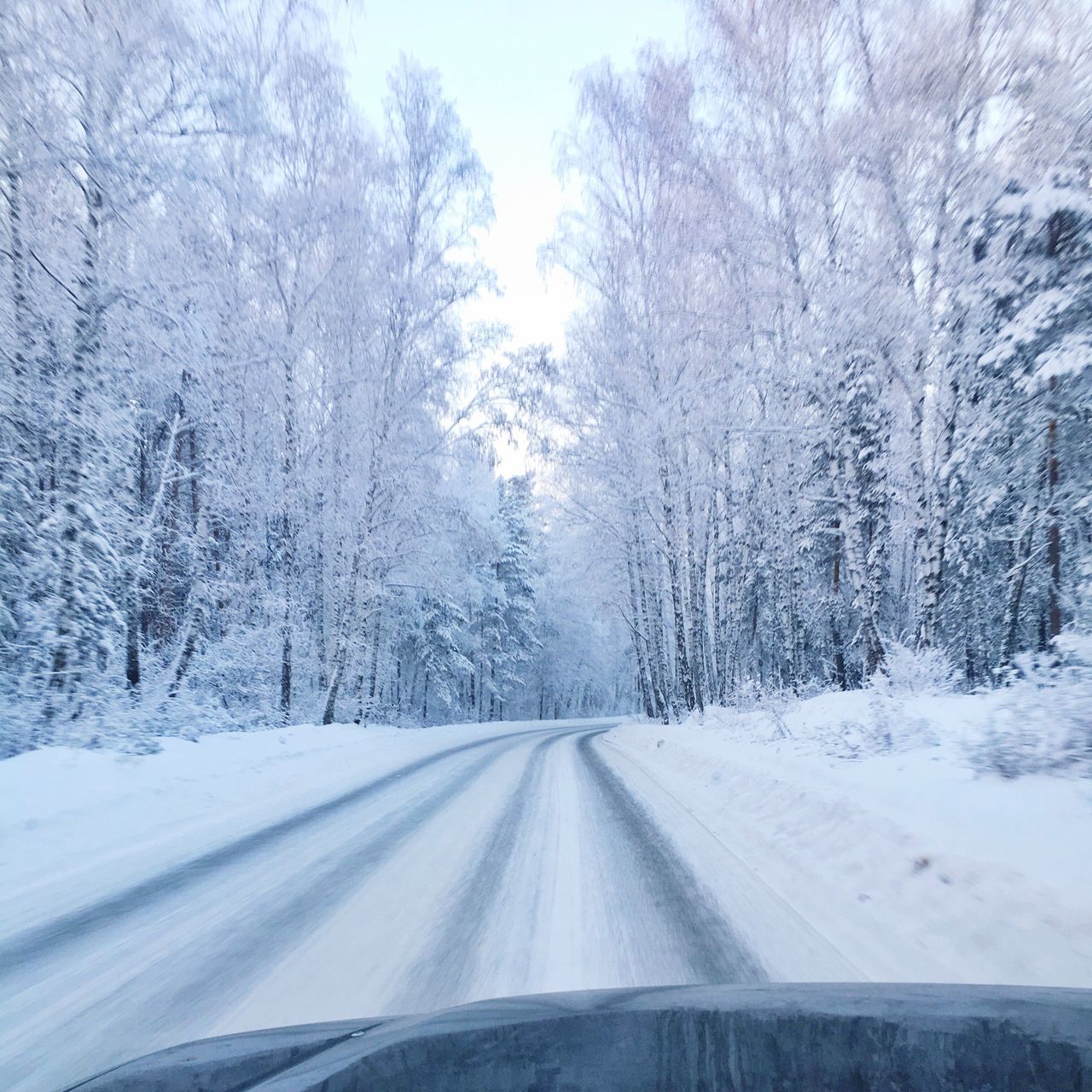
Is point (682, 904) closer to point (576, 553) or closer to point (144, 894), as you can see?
point (144, 894)

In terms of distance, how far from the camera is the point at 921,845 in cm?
400

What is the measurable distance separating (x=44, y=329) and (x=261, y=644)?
8.74 m

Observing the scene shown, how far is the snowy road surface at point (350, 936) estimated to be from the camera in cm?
282

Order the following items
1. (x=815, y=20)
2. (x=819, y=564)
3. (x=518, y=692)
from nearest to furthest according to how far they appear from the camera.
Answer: (x=815, y=20) < (x=819, y=564) < (x=518, y=692)

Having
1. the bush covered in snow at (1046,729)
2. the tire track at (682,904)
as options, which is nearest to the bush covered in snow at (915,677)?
the bush covered in snow at (1046,729)

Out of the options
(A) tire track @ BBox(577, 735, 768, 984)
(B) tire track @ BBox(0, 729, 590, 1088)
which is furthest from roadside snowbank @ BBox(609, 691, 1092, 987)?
(B) tire track @ BBox(0, 729, 590, 1088)

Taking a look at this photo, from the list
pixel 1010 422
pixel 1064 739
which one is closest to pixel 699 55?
pixel 1010 422

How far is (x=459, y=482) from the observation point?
18.6 meters

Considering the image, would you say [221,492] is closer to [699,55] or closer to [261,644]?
[261,644]

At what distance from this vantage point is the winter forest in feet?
28.9

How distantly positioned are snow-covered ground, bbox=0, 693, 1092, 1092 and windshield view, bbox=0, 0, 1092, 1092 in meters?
0.04

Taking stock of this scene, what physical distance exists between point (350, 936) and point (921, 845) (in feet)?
10.9

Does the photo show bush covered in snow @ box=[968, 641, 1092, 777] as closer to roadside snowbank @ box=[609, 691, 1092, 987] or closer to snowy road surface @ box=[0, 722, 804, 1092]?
roadside snowbank @ box=[609, 691, 1092, 987]

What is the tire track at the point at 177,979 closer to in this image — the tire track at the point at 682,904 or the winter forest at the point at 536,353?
the tire track at the point at 682,904
